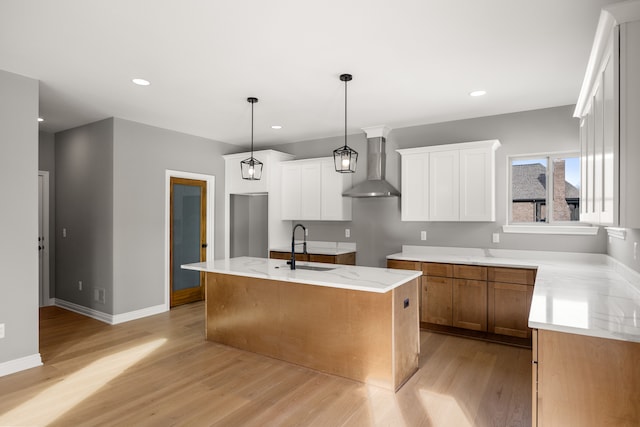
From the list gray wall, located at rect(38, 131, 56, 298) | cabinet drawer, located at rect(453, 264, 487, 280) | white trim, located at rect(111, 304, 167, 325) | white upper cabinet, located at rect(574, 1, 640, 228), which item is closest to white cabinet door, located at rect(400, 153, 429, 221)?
cabinet drawer, located at rect(453, 264, 487, 280)

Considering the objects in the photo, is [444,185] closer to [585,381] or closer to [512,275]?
[512,275]

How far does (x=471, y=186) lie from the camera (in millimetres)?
4383

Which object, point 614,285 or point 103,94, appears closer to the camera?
point 614,285

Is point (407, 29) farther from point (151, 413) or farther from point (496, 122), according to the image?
point (151, 413)

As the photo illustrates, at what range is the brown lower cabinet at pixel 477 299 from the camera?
3.79 meters

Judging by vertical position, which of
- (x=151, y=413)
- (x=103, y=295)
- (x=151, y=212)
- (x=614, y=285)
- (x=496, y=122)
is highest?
(x=496, y=122)

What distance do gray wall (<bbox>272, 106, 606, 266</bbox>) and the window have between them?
5.7 inches

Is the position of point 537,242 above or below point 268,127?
below

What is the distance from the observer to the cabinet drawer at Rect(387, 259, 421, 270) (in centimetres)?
438

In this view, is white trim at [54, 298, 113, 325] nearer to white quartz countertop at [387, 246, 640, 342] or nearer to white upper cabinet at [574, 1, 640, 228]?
white quartz countertop at [387, 246, 640, 342]

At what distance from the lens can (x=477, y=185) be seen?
4.35 meters

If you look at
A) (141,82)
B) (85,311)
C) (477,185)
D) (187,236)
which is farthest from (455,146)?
(85,311)

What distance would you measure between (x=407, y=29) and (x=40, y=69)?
3.10 m

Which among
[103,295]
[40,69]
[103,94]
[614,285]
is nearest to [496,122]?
[614,285]
